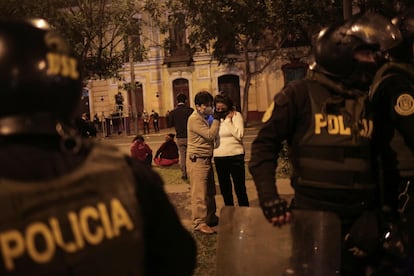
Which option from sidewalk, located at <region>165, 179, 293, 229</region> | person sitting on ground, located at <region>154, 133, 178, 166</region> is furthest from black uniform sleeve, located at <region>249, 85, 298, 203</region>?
person sitting on ground, located at <region>154, 133, 178, 166</region>

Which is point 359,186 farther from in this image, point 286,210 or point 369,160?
point 286,210

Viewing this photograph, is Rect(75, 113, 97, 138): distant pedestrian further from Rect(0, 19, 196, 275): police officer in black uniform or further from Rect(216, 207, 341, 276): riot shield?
Rect(0, 19, 196, 275): police officer in black uniform

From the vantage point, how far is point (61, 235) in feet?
4.16

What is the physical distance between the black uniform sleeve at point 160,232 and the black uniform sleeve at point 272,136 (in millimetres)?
1211

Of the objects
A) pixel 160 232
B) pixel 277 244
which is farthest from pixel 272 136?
pixel 160 232

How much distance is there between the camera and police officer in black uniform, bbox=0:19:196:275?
122cm

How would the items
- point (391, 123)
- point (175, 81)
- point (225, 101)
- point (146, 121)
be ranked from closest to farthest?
point (391, 123)
point (225, 101)
point (146, 121)
point (175, 81)

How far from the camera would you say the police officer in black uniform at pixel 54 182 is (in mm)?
1220

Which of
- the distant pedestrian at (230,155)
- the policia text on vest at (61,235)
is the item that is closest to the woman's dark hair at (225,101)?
the distant pedestrian at (230,155)

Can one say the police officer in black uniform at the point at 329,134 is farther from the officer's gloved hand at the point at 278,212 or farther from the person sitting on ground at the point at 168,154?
the person sitting on ground at the point at 168,154

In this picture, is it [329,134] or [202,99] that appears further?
[202,99]

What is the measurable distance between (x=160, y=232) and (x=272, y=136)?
→ 4.64 feet

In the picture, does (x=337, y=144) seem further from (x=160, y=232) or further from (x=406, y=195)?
(x=160, y=232)

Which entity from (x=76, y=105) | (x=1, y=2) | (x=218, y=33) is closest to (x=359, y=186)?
(x=76, y=105)
